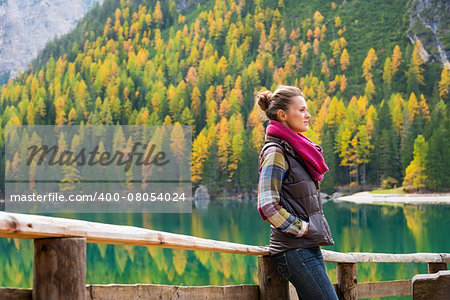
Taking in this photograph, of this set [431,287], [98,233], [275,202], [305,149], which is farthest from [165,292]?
[431,287]

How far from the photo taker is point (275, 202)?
2512 mm

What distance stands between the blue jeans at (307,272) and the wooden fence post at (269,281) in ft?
0.50

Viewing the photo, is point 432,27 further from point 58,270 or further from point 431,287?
point 58,270

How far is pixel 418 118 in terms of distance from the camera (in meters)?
66.8

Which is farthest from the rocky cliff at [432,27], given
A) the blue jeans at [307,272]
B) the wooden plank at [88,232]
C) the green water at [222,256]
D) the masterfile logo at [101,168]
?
the wooden plank at [88,232]

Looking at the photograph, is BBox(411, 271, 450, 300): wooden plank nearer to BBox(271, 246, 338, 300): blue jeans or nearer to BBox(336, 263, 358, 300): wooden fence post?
BBox(271, 246, 338, 300): blue jeans

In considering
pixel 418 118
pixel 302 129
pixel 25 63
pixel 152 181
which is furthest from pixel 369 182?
pixel 25 63

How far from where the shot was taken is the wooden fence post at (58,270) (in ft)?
5.75

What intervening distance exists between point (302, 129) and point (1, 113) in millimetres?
96939

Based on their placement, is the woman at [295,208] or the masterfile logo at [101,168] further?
the masterfile logo at [101,168]

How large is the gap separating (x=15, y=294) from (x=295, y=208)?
1.27 m

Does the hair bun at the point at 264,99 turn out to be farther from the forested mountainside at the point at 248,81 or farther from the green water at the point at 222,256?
the forested mountainside at the point at 248,81

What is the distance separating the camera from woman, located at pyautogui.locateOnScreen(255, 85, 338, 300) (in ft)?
8.21

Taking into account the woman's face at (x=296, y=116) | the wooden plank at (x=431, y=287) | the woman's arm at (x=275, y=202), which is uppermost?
the woman's face at (x=296, y=116)
